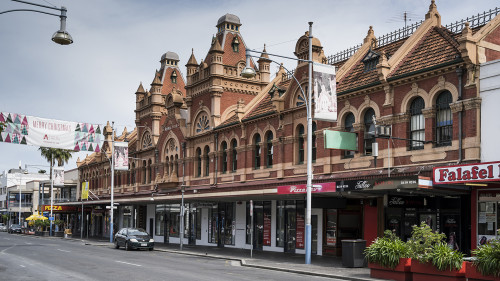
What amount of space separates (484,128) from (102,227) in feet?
171

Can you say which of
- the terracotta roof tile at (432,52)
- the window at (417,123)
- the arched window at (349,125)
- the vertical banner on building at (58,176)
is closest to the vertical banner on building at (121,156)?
the vertical banner on building at (58,176)

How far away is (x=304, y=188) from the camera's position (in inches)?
1010

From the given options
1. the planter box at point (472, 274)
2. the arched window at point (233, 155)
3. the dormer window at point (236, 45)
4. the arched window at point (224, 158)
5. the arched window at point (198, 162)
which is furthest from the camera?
the dormer window at point (236, 45)

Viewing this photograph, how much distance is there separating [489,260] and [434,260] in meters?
1.74

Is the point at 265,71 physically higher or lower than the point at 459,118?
higher

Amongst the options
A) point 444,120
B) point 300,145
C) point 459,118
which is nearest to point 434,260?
point 459,118

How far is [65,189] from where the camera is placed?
8275cm

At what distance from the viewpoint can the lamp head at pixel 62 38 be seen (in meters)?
13.8

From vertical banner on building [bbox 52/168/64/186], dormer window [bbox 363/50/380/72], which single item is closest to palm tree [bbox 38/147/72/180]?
vertical banner on building [bbox 52/168/64/186]

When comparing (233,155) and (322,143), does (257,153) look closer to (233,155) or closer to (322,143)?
(233,155)

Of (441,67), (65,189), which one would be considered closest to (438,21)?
(441,67)

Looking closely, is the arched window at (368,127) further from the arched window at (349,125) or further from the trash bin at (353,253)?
the trash bin at (353,253)

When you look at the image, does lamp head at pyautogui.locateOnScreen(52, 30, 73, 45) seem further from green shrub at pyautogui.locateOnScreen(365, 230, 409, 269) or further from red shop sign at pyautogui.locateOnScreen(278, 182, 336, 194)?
red shop sign at pyautogui.locateOnScreen(278, 182, 336, 194)

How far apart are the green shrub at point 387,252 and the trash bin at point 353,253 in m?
3.13
